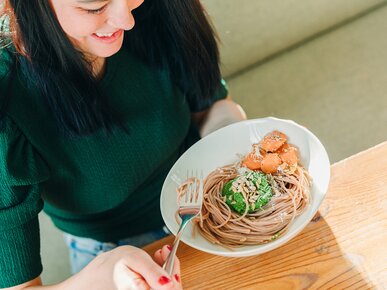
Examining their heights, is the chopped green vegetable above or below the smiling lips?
below

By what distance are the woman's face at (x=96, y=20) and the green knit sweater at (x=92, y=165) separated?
→ 0.15 m

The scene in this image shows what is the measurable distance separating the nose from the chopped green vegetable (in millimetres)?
384

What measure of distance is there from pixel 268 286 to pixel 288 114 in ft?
3.14

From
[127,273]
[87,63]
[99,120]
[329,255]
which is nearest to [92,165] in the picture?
[99,120]

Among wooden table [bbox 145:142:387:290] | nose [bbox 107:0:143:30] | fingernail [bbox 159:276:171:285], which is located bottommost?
wooden table [bbox 145:142:387:290]

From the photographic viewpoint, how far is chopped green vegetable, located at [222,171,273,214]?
41.5 inches

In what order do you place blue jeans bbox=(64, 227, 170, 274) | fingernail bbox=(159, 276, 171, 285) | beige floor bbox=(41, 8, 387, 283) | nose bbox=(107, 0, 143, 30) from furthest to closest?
beige floor bbox=(41, 8, 387, 283)
blue jeans bbox=(64, 227, 170, 274)
nose bbox=(107, 0, 143, 30)
fingernail bbox=(159, 276, 171, 285)

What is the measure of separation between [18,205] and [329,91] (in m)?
1.19

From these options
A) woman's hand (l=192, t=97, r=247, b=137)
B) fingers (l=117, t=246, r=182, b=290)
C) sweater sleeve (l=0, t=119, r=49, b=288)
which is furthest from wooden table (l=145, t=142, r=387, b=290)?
woman's hand (l=192, t=97, r=247, b=137)

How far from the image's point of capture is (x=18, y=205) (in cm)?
103

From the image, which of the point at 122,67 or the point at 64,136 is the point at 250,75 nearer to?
the point at 122,67

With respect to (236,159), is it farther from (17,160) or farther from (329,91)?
(329,91)

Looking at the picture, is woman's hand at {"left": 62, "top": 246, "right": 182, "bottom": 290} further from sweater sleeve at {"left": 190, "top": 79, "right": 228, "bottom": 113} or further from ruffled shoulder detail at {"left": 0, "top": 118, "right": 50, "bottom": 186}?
sweater sleeve at {"left": 190, "top": 79, "right": 228, "bottom": 113}

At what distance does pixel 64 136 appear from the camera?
1.12 metres
